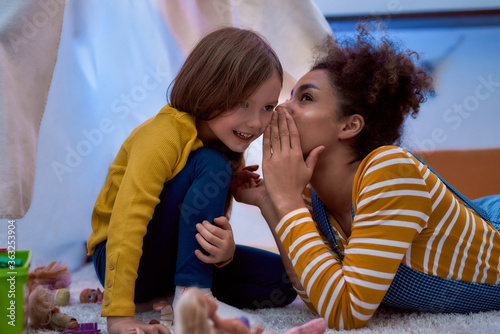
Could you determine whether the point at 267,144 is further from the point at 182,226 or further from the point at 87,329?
the point at 87,329

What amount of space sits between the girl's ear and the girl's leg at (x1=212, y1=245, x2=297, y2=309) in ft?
1.14

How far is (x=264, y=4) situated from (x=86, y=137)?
27.1 inches

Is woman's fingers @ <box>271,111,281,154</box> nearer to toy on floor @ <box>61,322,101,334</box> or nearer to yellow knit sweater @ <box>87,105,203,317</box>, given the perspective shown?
yellow knit sweater @ <box>87,105,203,317</box>

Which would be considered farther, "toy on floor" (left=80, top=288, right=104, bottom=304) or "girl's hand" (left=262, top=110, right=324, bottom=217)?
"toy on floor" (left=80, top=288, right=104, bottom=304)

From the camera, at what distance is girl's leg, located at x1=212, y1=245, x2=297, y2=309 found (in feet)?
3.56

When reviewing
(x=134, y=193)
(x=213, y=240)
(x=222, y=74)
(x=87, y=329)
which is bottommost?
(x=87, y=329)

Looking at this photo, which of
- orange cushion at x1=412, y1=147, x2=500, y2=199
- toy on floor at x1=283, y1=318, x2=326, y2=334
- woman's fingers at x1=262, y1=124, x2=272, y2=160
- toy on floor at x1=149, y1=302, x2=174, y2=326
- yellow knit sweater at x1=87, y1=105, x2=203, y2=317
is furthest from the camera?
orange cushion at x1=412, y1=147, x2=500, y2=199

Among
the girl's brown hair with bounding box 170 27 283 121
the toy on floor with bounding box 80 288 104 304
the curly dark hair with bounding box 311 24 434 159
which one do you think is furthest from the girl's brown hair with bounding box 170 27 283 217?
the toy on floor with bounding box 80 288 104 304

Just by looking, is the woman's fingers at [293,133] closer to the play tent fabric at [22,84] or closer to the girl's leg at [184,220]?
the girl's leg at [184,220]

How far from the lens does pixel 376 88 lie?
38.9 inches

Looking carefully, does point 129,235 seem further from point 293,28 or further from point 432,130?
point 432,130

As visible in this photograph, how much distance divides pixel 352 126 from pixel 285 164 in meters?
0.19

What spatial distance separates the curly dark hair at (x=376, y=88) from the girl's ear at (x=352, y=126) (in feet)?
0.04

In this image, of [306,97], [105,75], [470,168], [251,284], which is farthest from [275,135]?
[470,168]
